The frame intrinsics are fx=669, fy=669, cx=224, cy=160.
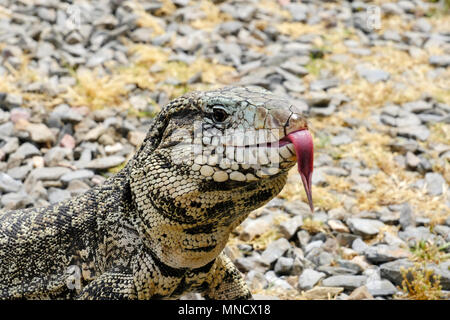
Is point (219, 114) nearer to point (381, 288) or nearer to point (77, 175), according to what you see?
point (381, 288)

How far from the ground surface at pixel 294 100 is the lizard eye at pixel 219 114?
8.16ft

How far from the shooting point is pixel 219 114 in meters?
3.93

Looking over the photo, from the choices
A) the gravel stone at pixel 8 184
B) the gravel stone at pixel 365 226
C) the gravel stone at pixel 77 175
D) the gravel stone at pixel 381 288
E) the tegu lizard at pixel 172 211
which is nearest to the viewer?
the tegu lizard at pixel 172 211

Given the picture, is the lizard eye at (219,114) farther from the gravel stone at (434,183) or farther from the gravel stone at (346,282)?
the gravel stone at (434,183)

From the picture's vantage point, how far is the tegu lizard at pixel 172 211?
3748mm

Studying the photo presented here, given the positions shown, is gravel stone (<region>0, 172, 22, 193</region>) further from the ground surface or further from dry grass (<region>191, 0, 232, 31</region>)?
dry grass (<region>191, 0, 232, 31</region>)

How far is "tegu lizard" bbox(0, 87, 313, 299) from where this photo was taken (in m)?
3.75

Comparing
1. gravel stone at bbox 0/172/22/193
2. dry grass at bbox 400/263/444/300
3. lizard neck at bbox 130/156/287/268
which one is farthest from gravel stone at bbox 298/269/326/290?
gravel stone at bbox 0/172/22/193

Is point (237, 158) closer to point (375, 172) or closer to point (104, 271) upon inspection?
point (104, 271)

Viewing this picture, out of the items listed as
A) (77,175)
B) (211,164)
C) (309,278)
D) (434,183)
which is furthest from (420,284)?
(77,175)

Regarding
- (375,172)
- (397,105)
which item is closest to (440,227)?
(375,172)

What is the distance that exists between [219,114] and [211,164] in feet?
0.99

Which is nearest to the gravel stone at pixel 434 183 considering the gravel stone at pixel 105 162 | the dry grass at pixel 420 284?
the dry grass at pixel 420 284

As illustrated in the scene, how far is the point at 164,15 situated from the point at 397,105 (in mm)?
4528
